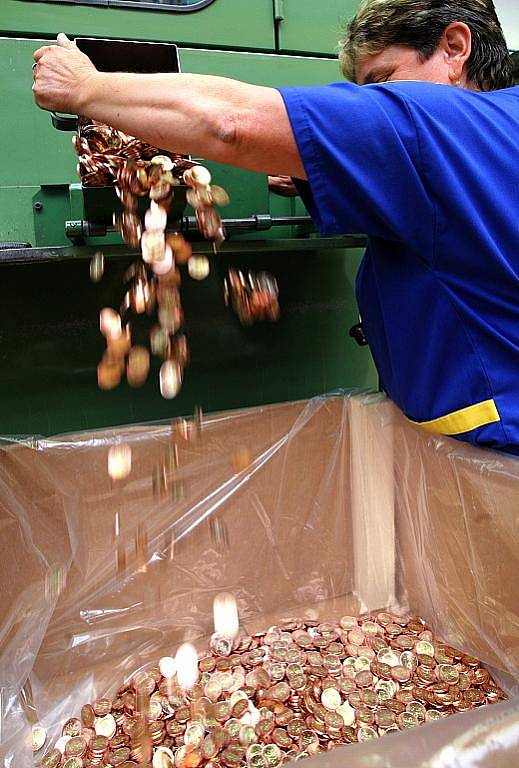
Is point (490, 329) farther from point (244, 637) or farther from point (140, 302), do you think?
point (244, 637)

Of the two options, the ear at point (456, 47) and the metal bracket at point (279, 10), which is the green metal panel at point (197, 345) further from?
the metal bracket at point (279, 10)

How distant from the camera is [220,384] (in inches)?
71.8

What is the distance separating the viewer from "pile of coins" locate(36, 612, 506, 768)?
132 centimetres

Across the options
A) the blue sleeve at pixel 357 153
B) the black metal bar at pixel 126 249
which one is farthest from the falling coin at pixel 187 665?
the blue sleeve at pixel 357 153

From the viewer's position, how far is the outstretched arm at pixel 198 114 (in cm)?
95

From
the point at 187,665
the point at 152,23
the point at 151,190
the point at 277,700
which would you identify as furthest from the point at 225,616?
the point at 152,23

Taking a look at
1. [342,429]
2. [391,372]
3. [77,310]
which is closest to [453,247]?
[391,372]

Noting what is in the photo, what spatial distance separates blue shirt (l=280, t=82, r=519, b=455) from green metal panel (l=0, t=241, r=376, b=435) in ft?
1.35

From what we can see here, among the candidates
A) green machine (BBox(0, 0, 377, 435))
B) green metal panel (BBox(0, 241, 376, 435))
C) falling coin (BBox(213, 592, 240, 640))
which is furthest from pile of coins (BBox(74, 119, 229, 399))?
falling coin (BBox(213, 592, 240, 640))

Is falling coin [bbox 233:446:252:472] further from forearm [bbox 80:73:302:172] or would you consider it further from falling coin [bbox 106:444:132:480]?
forearm [bbox 80:73:302:172]

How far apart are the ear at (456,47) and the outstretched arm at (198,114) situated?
0.47 m

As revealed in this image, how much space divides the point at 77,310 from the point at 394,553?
0.99 metres

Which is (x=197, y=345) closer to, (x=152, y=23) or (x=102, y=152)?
(x=102, y=152)

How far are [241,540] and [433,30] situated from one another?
1.18 metres
